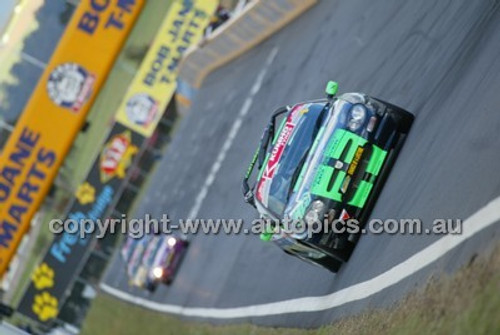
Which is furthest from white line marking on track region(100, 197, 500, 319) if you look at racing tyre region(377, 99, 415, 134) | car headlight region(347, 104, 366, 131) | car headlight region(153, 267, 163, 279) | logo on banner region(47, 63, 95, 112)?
logo on banner region(47, 63, 95, 112)

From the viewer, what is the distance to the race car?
11.4 m

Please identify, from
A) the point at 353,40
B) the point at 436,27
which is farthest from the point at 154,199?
the point at 436,27

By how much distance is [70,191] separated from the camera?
3616 centimetres

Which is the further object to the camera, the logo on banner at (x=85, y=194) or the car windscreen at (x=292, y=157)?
the logo on banner at (x=85, y=194)

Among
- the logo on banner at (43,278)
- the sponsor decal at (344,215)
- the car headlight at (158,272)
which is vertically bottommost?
the logo on banner at (43,278)

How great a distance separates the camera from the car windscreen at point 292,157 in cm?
1202

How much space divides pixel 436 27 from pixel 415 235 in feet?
14.7

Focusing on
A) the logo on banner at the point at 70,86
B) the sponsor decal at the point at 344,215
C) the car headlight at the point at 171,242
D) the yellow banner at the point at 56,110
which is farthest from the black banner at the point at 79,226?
the sponsor decal at the point at 344,215

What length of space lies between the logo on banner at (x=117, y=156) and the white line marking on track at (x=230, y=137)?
28.0 ft

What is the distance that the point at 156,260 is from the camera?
22953 millimetres

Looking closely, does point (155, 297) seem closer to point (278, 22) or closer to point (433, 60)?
point (278, 22)

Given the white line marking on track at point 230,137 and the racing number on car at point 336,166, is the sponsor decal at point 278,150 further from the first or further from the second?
the white line marking on track at point 230,137

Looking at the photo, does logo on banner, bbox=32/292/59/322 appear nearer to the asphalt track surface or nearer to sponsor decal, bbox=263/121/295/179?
the asphalt track surface

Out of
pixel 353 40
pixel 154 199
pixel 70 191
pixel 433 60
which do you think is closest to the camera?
pixel 433 60
